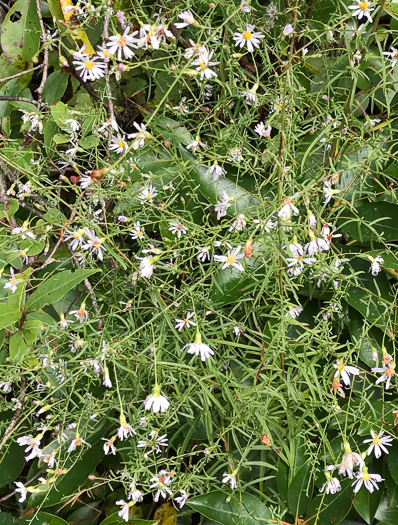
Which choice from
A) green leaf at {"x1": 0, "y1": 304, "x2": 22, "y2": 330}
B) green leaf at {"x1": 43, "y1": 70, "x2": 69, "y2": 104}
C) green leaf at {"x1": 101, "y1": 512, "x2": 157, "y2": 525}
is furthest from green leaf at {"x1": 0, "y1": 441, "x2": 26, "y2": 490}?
green leaf at {"x1": 43, "y1": 70, "x2": 69, "y2": 104}

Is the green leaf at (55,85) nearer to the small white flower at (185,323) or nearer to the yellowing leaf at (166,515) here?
the small white flower at (185,323)

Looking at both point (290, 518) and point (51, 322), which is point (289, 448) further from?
point (51, 322)

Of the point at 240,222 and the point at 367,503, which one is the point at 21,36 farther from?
the point at 367,503

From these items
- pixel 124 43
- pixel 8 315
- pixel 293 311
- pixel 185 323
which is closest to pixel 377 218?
pixel 293 311

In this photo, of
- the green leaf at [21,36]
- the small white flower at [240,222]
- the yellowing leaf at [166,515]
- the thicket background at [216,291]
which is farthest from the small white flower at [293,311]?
the green leaf at [21,36]

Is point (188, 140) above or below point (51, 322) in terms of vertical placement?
above

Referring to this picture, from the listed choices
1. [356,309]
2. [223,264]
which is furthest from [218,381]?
[356,309]

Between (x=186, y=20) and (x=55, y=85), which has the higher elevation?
(x=186, y=20)
